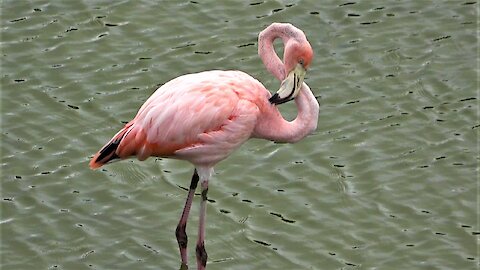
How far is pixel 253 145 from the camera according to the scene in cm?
1138

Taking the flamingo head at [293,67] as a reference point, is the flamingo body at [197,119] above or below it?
below

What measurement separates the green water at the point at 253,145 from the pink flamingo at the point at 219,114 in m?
0.97

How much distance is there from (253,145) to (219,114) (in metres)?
2.20

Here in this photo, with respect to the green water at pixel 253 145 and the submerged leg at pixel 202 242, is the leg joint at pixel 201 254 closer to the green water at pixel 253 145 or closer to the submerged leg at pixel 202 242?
the submerged leg at pixel 202 242

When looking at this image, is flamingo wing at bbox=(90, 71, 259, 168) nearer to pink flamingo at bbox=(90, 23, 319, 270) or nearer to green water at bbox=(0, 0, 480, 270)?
pink flamingo at bbox=(90, 23, 319, 270)

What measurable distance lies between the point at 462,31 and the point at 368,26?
1.04 metres

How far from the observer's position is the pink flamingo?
363 inches

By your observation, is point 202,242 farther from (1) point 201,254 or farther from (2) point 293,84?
(2) point 293,84

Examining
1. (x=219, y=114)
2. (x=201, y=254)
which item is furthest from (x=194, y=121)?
(x=201, y=254)

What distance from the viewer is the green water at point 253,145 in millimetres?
9992

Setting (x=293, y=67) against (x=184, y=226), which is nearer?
(x=293, y=67)

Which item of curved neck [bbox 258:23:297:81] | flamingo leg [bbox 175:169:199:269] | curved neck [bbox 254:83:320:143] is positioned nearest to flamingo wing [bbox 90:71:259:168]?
curved neck [bbox 254:83:320:143]

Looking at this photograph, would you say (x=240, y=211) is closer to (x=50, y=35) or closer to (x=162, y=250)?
(x=162, y=250)

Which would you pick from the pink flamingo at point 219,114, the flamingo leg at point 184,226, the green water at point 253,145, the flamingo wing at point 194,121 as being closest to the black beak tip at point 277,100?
Result: the pink flamingo at point 219,114
